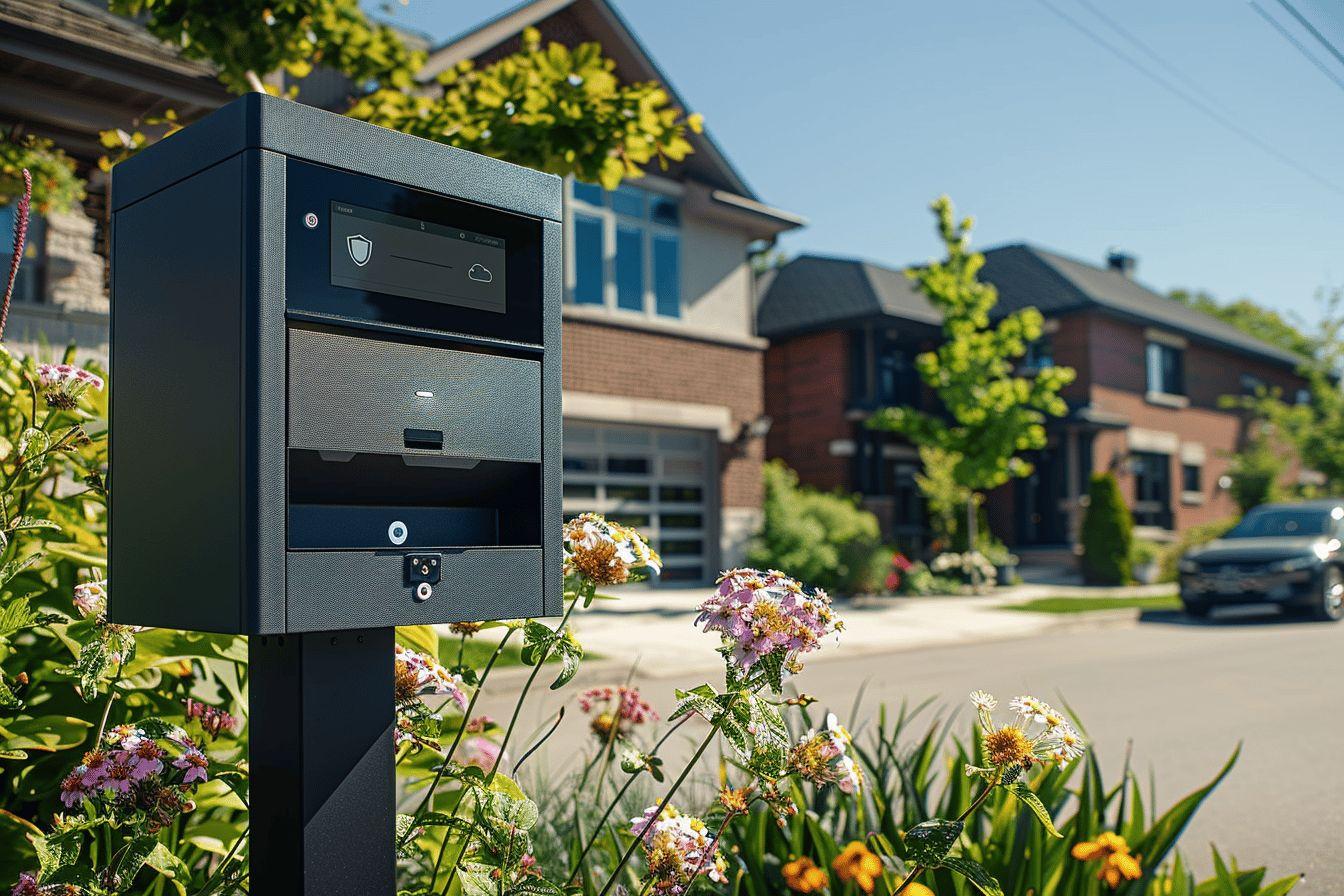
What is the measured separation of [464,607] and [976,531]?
21.9 meters

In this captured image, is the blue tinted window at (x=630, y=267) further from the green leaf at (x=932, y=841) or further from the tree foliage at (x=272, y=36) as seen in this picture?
the green leaf at (x=932, y=841)

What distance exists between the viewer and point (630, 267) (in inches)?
687

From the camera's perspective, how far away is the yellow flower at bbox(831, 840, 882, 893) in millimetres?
2359

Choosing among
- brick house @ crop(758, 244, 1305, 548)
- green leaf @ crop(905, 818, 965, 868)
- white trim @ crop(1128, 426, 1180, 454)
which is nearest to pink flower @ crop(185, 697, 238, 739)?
green leaf @ crop(905, 818, 965, 868)

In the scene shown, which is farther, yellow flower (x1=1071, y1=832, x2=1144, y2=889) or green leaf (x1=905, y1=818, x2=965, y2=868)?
yellow flower (x1=1071, y1=832, x2=1144, y2=889)

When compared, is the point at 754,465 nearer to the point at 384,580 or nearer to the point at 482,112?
the point at 482,112

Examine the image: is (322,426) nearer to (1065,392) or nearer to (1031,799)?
(1031,799)

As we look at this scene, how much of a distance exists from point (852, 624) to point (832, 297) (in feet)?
37.7

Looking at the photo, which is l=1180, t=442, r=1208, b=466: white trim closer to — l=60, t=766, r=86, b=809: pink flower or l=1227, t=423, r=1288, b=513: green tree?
l=1227, t=423, r=1288, b=513: green tree

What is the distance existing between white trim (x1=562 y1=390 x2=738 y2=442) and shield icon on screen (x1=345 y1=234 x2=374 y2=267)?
14.1 m

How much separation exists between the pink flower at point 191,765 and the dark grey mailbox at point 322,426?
1.08 feet

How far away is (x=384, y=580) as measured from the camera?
5.61ft

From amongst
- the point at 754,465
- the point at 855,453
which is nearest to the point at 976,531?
the point at 855,453

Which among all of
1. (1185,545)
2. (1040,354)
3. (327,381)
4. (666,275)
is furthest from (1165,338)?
(327,381)
